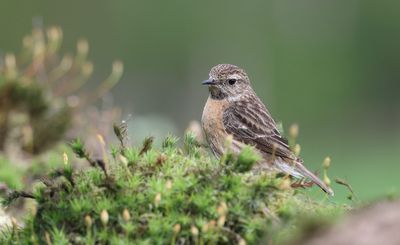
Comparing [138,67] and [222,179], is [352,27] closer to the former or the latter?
[138,67]

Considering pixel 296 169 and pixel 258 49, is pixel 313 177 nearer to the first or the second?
pixel 296 169

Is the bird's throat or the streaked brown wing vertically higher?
the bird's throat

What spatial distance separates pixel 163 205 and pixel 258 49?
102 feet

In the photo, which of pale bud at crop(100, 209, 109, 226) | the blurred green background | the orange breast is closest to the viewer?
pale bud at crop(100, 209, 109, 226)

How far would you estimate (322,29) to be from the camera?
39.0 m

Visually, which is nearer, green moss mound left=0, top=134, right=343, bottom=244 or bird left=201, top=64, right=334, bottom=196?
green moss mound left=0, top=134, right=343, bottom=244

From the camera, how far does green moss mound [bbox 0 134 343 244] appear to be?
5.32 m

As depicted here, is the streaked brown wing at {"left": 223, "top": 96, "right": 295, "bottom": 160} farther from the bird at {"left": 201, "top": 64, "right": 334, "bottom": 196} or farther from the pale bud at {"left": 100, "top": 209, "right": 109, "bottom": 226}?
the pale bud at {"left": 100, "top": 209, "right": 109, "bottom": 226}

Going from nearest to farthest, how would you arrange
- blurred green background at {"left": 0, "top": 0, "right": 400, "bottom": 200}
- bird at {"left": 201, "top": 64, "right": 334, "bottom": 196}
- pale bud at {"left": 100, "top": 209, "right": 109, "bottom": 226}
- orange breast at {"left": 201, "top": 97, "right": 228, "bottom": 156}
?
pale bud at {"left": 100, "top": 209, "right": 109, "bottom": 226}, bird at {"left": 201, "top": 64, "right": 334, "bottom": 196}, orange breast at {"left": 201, "top": 97, "right": 228, "bottom": 156}, blurred green background at {"left": 0, "top": 0, "right": 400, "bottom": 200}

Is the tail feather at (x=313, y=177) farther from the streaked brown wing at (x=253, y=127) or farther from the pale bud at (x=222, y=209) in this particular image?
the pale bud at (x=222, y=209)

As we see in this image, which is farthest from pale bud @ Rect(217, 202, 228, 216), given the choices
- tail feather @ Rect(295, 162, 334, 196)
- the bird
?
the bird

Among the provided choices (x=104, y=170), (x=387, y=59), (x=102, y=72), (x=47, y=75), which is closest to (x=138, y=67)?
(x=102, y=72)

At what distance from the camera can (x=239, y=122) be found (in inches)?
363

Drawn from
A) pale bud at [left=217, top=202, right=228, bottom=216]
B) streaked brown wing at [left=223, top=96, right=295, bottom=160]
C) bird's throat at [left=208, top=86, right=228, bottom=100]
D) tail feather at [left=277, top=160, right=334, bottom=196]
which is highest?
bird's throat at [left=208, top=86, right=228, bottom=100]
